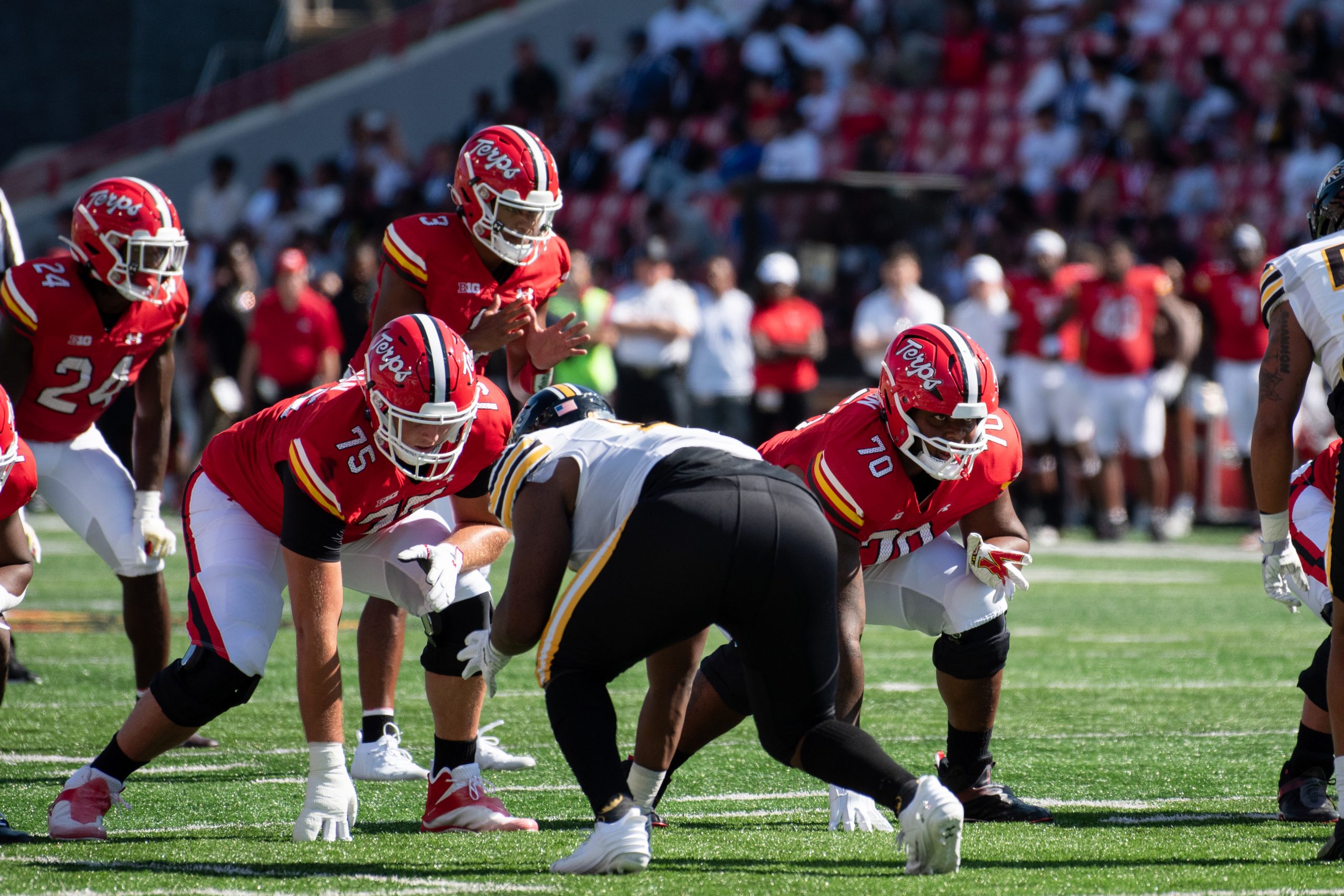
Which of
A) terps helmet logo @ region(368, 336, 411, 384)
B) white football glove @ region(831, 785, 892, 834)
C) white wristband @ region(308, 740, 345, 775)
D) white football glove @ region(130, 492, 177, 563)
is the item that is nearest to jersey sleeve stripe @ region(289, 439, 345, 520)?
terps helmet logo @ region(368, 336, 411, 384)

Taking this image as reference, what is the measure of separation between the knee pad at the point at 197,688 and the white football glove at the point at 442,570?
48cm

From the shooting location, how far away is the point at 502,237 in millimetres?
5031

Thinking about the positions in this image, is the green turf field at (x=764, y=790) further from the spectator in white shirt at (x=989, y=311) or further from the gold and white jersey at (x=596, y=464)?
the spectator in white shirt at (x=989, y=311)

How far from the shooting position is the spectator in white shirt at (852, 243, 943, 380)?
39.9 ft

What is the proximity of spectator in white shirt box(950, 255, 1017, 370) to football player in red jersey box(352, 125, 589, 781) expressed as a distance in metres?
7.54

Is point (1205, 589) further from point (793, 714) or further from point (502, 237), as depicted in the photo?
point (793, 714)

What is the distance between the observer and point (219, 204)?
18641 mm

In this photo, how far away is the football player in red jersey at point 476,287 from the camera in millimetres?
4887

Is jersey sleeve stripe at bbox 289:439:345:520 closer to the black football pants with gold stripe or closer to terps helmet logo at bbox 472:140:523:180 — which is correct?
the black football pants with gold stripe

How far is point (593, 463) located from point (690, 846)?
92cm

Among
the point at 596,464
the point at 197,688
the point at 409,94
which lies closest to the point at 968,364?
the point at 596,464

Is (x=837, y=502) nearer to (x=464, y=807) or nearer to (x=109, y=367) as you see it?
(x=464, y=807)

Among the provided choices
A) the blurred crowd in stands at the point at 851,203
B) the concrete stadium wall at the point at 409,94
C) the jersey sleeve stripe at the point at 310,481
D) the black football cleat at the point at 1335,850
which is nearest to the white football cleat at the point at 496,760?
the jersey sleeve stripe at the point at 310,481

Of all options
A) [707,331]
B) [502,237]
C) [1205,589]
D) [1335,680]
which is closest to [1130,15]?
[707,331]
